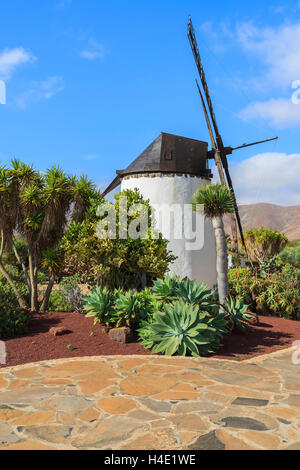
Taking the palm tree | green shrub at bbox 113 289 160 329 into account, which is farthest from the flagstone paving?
the palm tree

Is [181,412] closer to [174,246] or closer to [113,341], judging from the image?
[113,341]

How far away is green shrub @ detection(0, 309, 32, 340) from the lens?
843cm

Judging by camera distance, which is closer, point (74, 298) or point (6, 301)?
point (6, 301)

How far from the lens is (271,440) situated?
3.70 meters

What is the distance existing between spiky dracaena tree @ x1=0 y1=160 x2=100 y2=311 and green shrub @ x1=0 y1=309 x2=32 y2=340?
2.25 meters

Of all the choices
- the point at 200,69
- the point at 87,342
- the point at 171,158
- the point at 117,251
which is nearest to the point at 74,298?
the point at 117,251

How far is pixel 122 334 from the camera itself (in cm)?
790

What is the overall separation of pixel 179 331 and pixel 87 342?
207cm

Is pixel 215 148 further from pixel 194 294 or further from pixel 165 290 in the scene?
pixel 194 294

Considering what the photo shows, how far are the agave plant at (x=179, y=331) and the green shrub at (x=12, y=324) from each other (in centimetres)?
320
